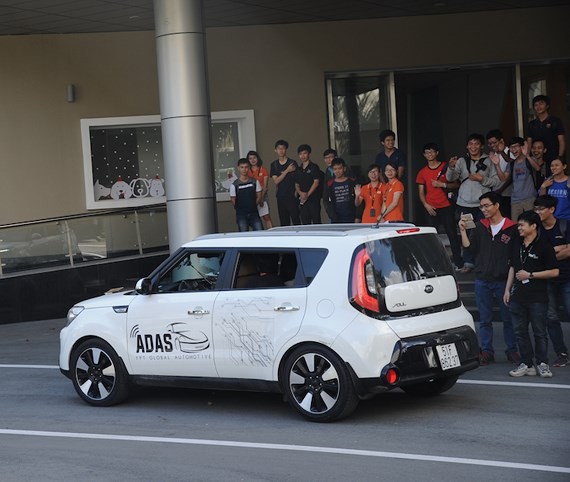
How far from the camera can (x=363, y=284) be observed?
833cm

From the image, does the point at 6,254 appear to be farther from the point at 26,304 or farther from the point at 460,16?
the point at 460,16

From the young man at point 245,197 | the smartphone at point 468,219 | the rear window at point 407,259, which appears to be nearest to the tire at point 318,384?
the rear window at point 407,259

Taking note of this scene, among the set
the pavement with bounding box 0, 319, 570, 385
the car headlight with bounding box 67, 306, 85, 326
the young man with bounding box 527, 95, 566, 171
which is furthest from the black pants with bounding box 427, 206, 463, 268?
the car headlight with bounding box 67, 306, 85, 326

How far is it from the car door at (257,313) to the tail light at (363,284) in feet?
1.58

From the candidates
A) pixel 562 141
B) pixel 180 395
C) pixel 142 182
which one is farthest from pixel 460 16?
pixel 180 395

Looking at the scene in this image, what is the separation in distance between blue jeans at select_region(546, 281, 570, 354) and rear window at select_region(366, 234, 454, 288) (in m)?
1.94

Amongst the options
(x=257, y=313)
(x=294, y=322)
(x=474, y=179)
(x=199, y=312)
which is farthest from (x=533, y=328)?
(x=474, y=179)

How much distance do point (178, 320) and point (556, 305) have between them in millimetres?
4030

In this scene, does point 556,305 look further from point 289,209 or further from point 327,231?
point 289,209

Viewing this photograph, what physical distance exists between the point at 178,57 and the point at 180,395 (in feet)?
18.5

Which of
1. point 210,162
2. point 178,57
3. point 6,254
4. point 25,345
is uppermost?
point 178,57

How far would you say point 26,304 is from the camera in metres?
17.5

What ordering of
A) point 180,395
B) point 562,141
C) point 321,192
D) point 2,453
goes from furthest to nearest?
point 321,192 → point 562,141 → point 180,395 → point 2,453

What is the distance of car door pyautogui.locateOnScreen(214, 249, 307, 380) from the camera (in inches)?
340
